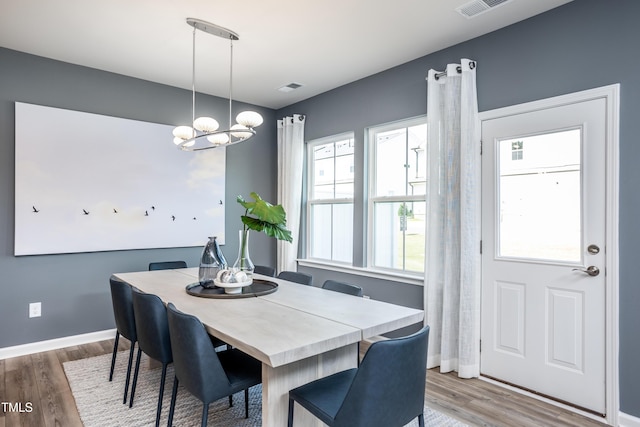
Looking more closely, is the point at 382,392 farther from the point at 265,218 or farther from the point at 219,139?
the point at 219,139

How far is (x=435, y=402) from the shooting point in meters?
2.55

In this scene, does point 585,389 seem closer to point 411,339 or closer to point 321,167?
point 411,339

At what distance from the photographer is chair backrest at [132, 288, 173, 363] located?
2.06 m

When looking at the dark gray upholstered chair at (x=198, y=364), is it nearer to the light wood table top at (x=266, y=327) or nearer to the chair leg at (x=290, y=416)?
the light wood table top at (x=266, y=327)

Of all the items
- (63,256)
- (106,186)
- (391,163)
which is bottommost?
(63,256)

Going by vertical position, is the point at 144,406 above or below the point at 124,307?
below

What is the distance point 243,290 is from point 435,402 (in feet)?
4.92

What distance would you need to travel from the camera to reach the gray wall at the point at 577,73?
Answer: 2.26m

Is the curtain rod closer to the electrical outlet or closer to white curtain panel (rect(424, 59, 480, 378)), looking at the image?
white curtain panel (rect(424, 59, 480, 378))

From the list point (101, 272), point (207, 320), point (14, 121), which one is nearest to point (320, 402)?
point (207, 320)

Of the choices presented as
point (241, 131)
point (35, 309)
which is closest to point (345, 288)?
point (241, 131)

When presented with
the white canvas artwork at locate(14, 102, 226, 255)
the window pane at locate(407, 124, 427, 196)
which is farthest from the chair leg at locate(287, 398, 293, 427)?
the white canvas artwork at locate(14, 102, 226, 255)

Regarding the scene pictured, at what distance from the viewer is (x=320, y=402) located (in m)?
1.56

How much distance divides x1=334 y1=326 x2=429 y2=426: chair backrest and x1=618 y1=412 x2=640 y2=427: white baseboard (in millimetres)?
1690
